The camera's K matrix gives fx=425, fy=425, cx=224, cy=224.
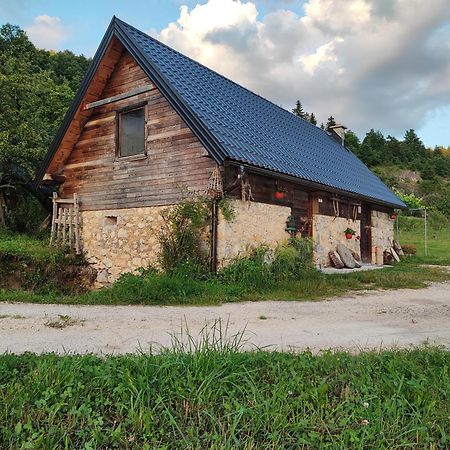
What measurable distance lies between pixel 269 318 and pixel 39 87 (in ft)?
43.7

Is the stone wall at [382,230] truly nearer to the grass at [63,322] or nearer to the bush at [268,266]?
the bush at [268,266]

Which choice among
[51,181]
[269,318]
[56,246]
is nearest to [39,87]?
[51,181]

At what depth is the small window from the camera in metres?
10.7

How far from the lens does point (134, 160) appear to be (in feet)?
34.9

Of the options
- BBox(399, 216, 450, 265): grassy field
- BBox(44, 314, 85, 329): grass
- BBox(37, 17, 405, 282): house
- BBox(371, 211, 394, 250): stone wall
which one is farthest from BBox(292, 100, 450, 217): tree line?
BBox(44, 314, 85, 329): grass

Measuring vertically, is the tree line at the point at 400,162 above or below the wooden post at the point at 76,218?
above

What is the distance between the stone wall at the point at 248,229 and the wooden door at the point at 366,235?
6.02 meters

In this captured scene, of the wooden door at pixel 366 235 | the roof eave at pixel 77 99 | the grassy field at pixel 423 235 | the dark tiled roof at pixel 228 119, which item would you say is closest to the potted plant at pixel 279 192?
the dark tiled roof at pixel 228 119

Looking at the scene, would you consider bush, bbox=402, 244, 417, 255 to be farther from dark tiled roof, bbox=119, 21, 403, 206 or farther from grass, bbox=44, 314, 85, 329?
grass, bbox=44, 314, 85, 329

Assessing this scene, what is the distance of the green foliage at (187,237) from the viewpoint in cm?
898

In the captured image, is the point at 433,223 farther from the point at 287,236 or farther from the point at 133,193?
the point at 133,193

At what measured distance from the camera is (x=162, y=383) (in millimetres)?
2941

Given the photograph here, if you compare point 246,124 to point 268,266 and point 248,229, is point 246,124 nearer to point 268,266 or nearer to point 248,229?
point 248,229

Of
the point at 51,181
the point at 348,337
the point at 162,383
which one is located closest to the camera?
the point at 162,383
